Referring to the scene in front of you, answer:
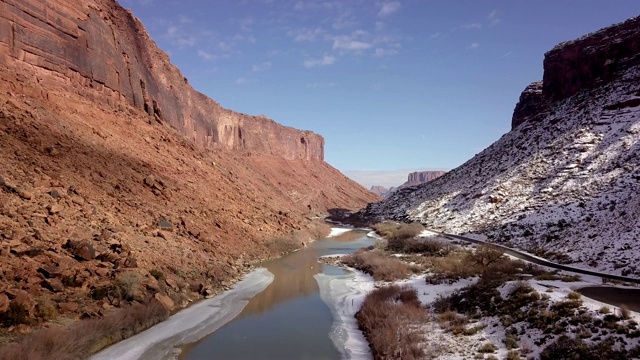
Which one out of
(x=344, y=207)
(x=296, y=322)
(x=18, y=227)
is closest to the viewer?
(x=18, y=227)

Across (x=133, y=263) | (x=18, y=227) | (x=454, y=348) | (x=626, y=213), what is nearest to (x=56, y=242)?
(x=18, y=227)

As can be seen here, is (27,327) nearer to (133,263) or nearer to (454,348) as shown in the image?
(133,263)

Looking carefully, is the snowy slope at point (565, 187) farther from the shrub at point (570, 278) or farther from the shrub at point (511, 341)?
the shrub at point (511, 341)

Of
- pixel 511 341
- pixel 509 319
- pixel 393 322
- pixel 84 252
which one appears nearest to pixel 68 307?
pixel 84 252

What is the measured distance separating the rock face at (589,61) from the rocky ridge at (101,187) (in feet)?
143

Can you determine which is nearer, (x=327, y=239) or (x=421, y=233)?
(x=421, y=233)

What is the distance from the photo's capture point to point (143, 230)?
22.5 metres

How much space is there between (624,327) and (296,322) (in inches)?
443

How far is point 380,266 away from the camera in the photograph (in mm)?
25812

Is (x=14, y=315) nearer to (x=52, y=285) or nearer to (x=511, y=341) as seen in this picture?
(x=52, y=285)

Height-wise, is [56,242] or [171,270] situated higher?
[56,242]

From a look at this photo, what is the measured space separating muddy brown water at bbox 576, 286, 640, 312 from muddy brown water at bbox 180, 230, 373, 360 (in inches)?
368

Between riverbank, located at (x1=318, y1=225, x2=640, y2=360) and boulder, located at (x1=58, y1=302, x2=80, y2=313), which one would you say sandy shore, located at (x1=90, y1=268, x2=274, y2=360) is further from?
riverbank, located at (x1=318, y1=225, x2=640, y2=360)

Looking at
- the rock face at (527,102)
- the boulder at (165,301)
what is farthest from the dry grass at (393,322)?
the rock face at (527,102)
